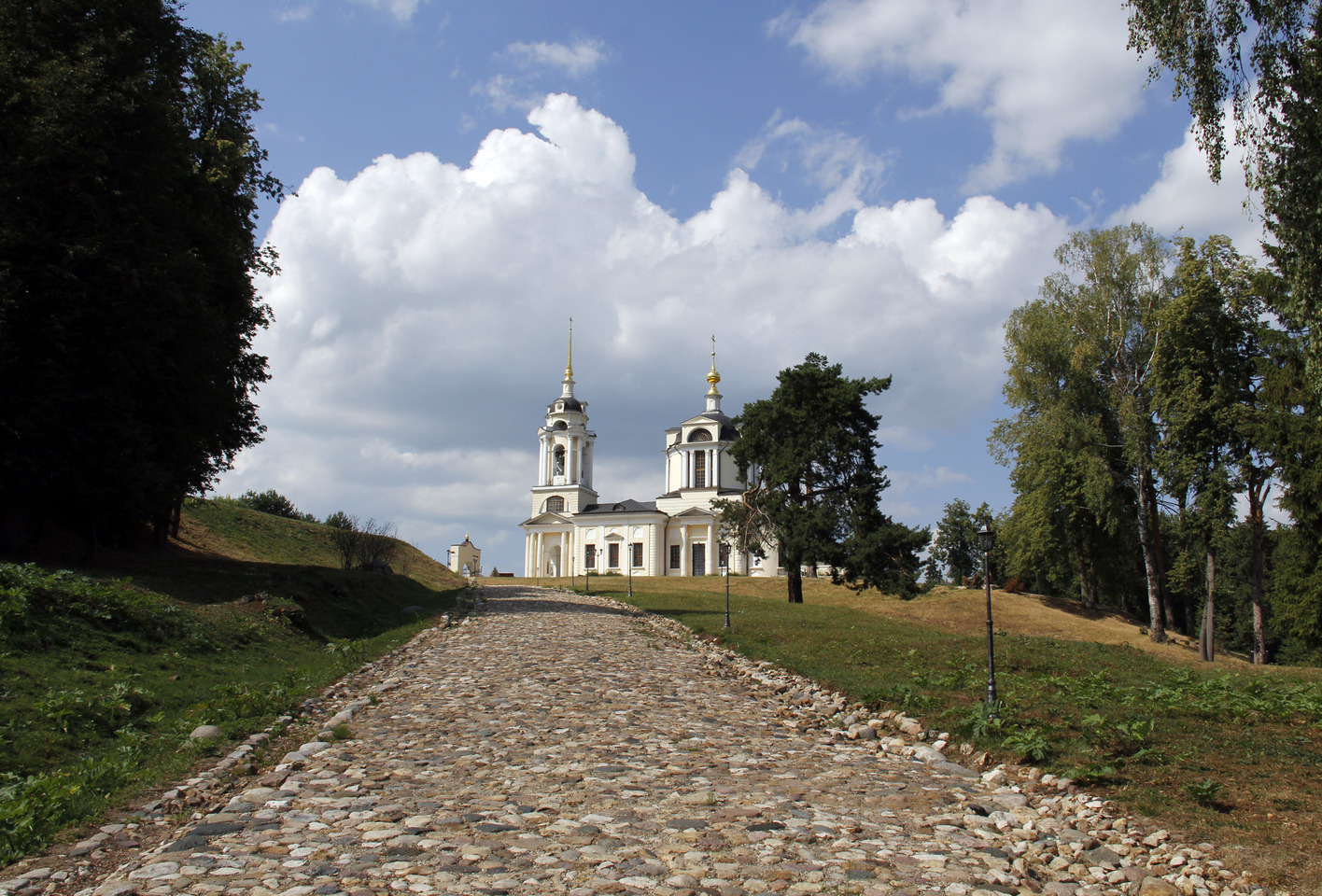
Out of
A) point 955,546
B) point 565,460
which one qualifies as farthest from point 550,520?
point 955,546

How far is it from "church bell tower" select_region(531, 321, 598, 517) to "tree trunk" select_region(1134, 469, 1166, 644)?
45.5 m

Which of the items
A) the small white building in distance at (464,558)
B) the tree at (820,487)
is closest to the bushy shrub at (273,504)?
the small white building in distance at (464,558)

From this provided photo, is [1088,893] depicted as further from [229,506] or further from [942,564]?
[942,564]

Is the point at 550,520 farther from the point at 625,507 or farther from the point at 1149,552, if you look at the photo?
the point at 1149,552

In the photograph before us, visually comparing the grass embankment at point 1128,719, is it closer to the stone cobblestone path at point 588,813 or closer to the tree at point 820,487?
the stone cobblestone path at point 588,813

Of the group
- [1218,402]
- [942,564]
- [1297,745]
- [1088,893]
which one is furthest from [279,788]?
[942,564]

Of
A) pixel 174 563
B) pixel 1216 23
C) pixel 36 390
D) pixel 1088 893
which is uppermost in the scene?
pixel 1216 23

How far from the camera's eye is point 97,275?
1806cm

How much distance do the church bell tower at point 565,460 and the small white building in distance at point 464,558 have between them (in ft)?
21.7

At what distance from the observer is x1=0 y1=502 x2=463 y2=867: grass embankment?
274 inches

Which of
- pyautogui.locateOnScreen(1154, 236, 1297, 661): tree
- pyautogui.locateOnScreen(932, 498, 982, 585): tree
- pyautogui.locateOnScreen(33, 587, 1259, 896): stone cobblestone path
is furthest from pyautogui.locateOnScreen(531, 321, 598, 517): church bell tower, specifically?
pyautogui.locateOnScreen(33, 587, 1259, 896): stone cobblestone path

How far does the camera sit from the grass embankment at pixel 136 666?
6969 mm

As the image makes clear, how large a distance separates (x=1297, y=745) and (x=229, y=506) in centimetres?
4864

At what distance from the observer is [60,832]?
5777 millimetres
